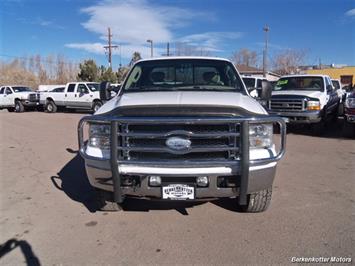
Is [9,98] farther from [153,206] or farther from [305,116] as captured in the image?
[153,206]

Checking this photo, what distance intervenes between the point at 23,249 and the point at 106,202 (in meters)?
1.11

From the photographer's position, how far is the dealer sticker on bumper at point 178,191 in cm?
376

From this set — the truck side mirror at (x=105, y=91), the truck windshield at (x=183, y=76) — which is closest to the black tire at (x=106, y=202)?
the truck windshield at (x=183, y=76)

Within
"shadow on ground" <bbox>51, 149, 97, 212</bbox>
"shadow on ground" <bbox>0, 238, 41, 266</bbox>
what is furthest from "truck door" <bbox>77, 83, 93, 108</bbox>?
"shadow on ground" <bbox>0, 238, 41, 266</bbox>

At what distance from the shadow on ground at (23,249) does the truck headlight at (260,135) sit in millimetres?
2465

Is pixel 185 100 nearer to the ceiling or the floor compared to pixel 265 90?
nearer to the floor

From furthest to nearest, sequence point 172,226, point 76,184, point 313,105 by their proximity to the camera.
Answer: point 313,105 < point 76,184 < point 172,226

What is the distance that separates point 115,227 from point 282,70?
6142cm

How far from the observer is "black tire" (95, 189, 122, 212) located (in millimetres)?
4410

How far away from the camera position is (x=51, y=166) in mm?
7332

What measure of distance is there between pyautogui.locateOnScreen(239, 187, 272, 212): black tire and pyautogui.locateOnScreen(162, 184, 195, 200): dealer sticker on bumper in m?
0.97

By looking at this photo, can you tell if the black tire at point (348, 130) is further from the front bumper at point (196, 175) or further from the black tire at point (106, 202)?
the black tire at point (106, 202)

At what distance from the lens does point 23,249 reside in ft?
12.2

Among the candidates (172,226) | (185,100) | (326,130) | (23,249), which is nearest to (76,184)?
(23,249)
